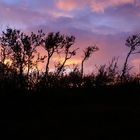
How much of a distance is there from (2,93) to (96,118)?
433 centimetres

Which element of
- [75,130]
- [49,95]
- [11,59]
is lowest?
[75,130]

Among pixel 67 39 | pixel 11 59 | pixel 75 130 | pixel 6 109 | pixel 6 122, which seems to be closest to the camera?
pixel 75 130

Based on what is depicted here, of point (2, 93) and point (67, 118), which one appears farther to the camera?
point (2, 93)

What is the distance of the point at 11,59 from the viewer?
1618 inches

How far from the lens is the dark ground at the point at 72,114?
1470cm

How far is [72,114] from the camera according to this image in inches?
675

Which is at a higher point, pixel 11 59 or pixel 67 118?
pixel 11 59

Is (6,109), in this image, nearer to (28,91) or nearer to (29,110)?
(29,110)

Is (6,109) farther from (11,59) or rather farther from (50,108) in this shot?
(11,59)

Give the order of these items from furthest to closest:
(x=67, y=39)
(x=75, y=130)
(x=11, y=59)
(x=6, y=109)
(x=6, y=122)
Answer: (x=67, y=39)
(x=11, y=59)
(x=6, y=109)
(x=6, y=122)
(x=75, y=130)

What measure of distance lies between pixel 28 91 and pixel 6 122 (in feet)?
11.6

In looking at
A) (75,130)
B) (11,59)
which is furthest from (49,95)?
(11,59)

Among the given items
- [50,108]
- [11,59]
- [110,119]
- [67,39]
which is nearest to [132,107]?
[110,119]

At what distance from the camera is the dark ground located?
14.7 metres
